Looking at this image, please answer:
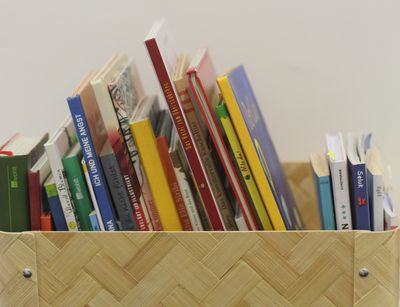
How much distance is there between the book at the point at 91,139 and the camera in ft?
2.80

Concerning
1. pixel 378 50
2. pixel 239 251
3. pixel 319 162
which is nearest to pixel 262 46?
pixel 378 50

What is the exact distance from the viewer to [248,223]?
Result: 90 centimetres

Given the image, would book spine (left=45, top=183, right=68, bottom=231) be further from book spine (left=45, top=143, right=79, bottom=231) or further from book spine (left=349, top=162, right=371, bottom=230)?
book spine (left=349, top=162, right=371, bottom=230)

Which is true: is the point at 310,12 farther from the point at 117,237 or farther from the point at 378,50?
the point at 117,237

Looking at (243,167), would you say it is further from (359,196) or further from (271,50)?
(271,50)

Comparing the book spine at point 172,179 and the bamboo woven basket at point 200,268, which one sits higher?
the book spine at point 172,179

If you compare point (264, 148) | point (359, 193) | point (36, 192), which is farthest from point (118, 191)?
point (359, 193)

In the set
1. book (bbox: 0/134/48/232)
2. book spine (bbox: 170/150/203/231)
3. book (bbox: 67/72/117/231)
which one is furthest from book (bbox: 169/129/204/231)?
book (bbox: 0/134/48/232)

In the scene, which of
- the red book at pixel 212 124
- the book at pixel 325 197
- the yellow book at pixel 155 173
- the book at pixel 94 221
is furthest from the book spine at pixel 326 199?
the book at pixel 94 221

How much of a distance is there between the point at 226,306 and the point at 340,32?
541mm

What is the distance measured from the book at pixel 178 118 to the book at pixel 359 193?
188 millimetres

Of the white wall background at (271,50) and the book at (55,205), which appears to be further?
the white wall background at (271,50)

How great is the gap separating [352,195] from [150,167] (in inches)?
11.0

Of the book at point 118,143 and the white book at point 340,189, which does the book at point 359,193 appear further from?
the book at point 118,143
